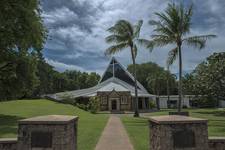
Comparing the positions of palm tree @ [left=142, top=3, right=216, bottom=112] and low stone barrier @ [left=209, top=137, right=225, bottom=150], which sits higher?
palm tree @ [left=142, top=3, right=216, bottom=112]

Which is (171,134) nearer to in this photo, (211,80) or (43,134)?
(43,134)

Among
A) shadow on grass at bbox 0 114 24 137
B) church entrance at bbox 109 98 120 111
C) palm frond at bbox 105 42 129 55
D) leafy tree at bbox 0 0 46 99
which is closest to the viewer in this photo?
shadow on grass at bbox 0 114 24 137

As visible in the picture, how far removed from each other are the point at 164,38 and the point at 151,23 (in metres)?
1.73

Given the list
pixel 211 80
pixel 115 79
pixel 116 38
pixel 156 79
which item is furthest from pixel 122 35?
pixel 156 79

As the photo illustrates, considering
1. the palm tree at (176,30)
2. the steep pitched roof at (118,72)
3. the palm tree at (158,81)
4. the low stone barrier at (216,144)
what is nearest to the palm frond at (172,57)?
the palm tree at (176,30)

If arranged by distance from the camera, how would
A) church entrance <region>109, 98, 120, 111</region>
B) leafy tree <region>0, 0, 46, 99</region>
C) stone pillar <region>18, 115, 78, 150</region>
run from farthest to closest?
church entrance <region>109, 98, 120, 111</region>, leafy tree <region>0, 0, 46, 99</region>, stone pillar <region>18, 115, 78, 150</region>

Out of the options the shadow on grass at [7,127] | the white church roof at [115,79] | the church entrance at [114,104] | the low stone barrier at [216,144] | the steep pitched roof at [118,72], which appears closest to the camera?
the low stone barrier at [216,144]

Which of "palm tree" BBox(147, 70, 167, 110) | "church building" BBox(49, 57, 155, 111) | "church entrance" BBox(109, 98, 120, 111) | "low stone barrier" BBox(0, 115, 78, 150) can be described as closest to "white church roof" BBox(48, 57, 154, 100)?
"church building" BBox(49, 57, 155, 111)

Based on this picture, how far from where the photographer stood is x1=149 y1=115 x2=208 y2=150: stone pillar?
8.84 m

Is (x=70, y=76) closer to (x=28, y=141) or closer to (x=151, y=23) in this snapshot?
(x=151, y=23)

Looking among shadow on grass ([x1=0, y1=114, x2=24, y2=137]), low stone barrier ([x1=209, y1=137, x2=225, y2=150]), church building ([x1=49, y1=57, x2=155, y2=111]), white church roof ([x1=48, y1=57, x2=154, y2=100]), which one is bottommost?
shadow on grass ([x1=0, y1=114, x2=24, y2=137])

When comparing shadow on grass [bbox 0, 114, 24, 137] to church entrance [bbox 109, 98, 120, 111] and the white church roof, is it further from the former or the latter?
the white church roof

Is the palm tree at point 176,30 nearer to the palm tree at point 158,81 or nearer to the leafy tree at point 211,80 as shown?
the leafy tree at point 211,80

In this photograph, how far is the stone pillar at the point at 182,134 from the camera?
884 centimetres
